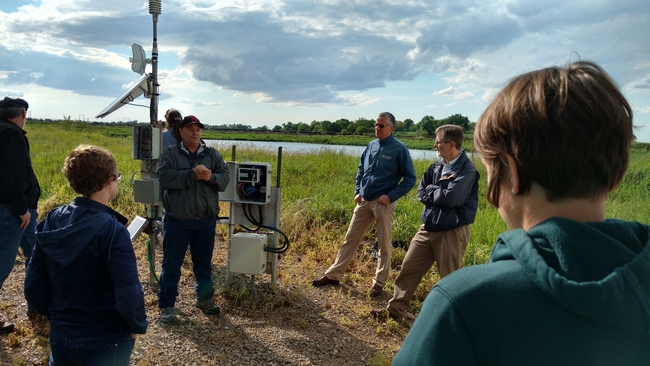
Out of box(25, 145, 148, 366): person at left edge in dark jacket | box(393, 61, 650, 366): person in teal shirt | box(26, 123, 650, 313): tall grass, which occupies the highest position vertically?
box(393, 61, 650, 366): person in teal shirt

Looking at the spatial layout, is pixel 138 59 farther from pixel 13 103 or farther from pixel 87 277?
pixel 87 277

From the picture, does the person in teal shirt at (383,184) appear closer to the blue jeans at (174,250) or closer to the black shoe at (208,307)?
the black shoe at (208,307)

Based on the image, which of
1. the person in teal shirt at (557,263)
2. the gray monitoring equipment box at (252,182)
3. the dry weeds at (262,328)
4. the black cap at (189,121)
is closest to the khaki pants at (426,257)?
the dry weeds at (262,328)

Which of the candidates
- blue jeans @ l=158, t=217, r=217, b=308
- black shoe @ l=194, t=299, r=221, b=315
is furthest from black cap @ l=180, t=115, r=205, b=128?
black shoe @ l=194, t=299, r=221, b=315

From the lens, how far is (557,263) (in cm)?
87

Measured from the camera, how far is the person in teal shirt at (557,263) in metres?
0.84

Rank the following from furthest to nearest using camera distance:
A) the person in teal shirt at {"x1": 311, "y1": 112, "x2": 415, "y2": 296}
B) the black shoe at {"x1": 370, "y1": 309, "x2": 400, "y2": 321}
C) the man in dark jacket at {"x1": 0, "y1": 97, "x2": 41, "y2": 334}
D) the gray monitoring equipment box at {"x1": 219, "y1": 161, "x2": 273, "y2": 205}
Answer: the person in teal shirt at {"x1": 311, "y1": 112, "x2": 415, "y2": 296}
the gray monitoring equipment box at {"x1": 219, "y1": 161, "x2": 273, "y2": 205}
the black shoe at {"x1": 370, "y1": 309, "x2": 400, "y2": 321}
the man in dark jacket at {"x1": 0, "y1": 97, "x2": 41, "y2": 334}

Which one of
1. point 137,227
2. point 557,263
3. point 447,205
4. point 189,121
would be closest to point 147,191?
point 189,121

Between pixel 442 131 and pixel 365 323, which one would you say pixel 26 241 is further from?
pixel 442 131

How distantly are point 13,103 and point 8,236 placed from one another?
112cm

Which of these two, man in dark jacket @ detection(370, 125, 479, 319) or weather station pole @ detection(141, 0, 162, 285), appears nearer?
man in dark jacket @ detection(370, 125, 479, 319)

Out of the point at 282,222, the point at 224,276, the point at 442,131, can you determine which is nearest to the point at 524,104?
the point at 442,131

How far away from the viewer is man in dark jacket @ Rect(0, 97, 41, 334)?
3.80m

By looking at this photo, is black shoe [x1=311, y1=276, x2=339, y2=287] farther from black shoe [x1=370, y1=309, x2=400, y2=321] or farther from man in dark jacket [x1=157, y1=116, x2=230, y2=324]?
man in dark jacket [x1=157, y1=116, x2=230, y2=324]
